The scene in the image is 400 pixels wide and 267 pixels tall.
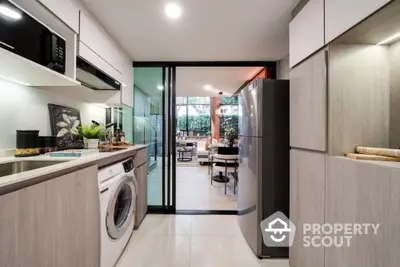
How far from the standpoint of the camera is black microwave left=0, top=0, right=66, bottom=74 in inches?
46.1

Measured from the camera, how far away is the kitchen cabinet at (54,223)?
864 millimetres

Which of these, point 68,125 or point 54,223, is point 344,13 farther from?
point 68,125

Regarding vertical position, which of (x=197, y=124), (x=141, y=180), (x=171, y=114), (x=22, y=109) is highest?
(x=197, y=124)

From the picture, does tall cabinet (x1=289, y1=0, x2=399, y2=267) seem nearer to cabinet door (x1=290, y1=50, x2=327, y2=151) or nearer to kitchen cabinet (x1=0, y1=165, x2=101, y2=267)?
cabinet door (x1=290, y1=50, x2=327, y2=151)

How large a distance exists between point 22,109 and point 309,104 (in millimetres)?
2272

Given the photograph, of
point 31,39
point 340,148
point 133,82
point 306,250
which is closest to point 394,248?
point 340,148

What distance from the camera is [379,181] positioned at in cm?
102

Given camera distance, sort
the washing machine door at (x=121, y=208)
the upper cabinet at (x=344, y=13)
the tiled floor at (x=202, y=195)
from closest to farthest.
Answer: the upper cabinet at (x=344, y=13) → the washing machine door at (x=121, y=208) → the tiled floor at (x=202, y=195)

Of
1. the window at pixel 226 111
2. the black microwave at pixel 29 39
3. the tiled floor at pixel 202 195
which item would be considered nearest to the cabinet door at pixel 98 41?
the black microwave at pixel 29 39

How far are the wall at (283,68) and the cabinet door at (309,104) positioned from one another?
127 centimetres

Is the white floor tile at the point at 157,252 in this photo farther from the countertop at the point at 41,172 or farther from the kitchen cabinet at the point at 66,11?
the kitchen cabinet at the point at 66,11

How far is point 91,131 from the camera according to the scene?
99.4 inches

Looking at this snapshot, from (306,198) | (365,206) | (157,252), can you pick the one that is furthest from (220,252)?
(365,206)

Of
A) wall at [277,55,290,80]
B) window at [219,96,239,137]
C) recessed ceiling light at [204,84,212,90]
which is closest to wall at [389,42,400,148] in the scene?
wall at [277,55,290,80]
